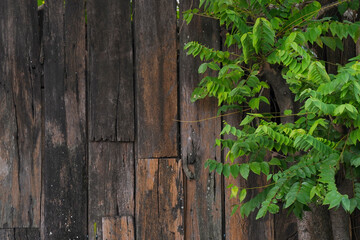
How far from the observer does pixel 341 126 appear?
3.03 metres

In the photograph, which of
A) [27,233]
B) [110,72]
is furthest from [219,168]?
[27,233]

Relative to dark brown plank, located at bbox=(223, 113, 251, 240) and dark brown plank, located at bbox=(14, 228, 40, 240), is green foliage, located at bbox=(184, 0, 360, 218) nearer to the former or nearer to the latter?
dark brown plank, located at bbox=(223, 113, 251, 240)

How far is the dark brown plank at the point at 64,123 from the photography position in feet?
11.6

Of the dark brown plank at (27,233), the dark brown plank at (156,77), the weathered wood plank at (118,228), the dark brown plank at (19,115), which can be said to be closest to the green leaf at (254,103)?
the dark brown plank at (156,77)

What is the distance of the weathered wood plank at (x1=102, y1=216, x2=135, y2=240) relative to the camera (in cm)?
354

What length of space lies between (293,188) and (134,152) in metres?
1.30

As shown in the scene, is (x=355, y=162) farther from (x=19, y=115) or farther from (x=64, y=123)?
(x=19, y=115)

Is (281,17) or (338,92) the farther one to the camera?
(281,17)

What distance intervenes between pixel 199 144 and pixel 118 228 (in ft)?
2.69

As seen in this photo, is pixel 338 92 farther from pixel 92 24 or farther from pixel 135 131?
pixel 92 24

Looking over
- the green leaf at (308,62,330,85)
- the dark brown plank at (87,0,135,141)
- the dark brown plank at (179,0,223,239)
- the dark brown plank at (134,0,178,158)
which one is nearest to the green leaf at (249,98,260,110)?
the dark brown plank at (179,0,223,239)

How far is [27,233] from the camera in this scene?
3545 millimetres

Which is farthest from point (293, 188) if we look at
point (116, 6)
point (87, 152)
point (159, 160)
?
point (116, 6)

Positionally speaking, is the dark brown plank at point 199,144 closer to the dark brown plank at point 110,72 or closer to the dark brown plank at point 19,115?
the dark brown plank at point 110,72
